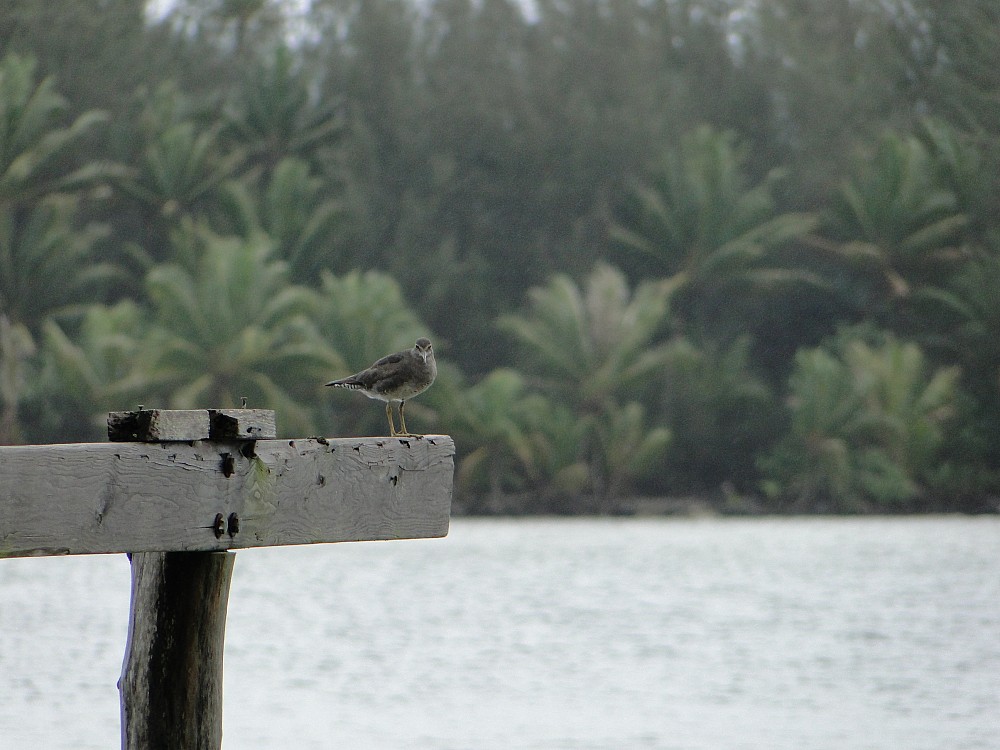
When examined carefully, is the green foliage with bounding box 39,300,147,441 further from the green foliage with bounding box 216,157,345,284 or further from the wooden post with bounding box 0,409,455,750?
the wooden post with bounding box 0,409,455,750

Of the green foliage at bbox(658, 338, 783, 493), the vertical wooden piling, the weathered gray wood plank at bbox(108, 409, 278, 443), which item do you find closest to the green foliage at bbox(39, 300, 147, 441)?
the green foliage at bbox(658, 338, 783, 493)

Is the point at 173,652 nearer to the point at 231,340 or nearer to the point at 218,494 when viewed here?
the point at 218,494

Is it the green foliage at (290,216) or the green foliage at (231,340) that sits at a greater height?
the green foliage at (290,216)

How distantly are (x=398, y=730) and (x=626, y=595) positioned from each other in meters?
11.4

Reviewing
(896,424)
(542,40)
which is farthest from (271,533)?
(542,40)

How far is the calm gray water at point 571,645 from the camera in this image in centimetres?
1377

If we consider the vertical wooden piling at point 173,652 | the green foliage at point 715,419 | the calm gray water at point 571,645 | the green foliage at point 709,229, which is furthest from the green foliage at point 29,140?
the vertical wooden piling at point 173,652

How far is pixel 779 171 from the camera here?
41.2 metres

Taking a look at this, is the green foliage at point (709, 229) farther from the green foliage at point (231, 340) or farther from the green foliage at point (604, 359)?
the green foliage at point (231, 340)

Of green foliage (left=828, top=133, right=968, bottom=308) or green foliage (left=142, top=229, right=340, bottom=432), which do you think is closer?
green foliage (left=142, top=229, right=340, bottom=432)

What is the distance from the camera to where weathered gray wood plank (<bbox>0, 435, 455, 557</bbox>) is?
133 inches

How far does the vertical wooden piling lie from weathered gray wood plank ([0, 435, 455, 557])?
499 mm

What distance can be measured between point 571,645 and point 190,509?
16.4 metres

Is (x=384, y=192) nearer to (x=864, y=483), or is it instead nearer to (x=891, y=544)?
(x=864, y=483)
